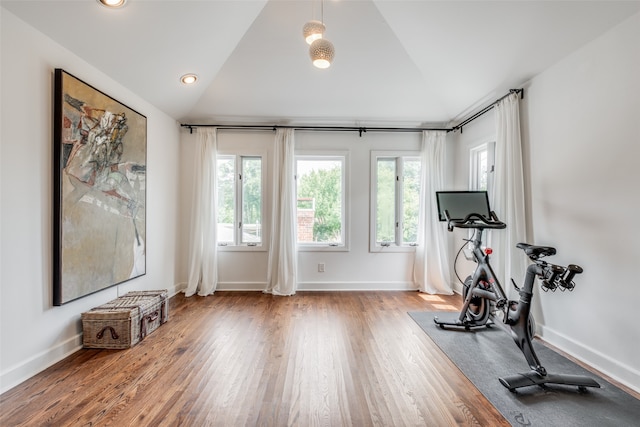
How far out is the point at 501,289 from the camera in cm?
247

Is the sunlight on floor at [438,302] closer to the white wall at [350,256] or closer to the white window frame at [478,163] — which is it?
the white wall at [350,256]

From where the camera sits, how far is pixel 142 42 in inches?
101

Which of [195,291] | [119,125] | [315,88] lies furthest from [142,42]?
[195,291]

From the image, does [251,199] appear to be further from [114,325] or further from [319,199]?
[114,325]

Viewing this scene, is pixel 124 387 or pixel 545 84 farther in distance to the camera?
pixel 545 84

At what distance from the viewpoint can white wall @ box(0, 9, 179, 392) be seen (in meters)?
1.86

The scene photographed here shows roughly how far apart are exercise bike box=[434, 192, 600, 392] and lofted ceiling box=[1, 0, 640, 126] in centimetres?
146

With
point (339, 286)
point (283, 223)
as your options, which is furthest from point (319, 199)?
point (339, 286)

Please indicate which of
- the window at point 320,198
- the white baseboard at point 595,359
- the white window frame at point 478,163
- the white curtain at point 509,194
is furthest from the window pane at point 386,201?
the white baseboard at point 595,359

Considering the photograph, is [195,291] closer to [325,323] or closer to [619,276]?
[325,323]

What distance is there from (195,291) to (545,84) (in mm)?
4996

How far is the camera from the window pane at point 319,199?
4.38m

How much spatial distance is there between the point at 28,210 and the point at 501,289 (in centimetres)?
393

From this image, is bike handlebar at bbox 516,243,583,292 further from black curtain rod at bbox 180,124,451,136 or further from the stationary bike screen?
black curtain rod at bbox 180,124,451,136
